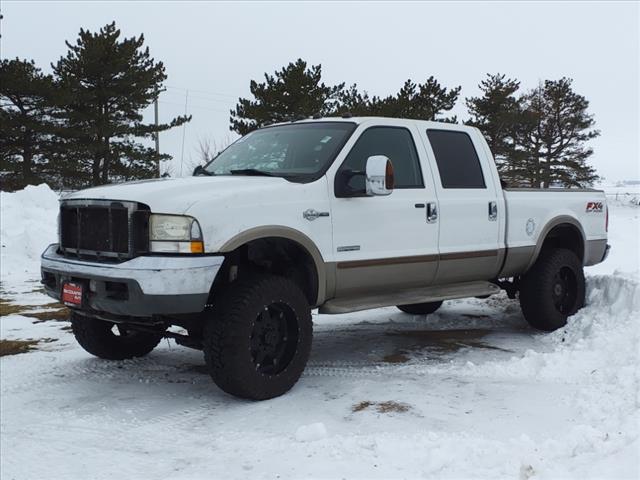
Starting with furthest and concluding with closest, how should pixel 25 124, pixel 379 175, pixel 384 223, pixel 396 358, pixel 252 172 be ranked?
pixel 25 124, pixel 396 358, pixel 384 223, pixel 252 172, pixel 379 175

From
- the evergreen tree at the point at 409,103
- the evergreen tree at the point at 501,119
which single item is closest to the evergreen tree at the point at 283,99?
the evergreen tree at the point at 409,103

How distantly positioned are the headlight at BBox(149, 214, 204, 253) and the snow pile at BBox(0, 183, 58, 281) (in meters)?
7.61

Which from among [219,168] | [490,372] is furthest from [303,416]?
[219,168]

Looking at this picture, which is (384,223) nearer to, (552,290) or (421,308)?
(552,290)

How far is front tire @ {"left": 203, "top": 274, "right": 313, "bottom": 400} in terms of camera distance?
4059mm

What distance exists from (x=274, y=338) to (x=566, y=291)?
373 cm

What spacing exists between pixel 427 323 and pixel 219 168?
10.5 ft

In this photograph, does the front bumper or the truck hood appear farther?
the truck hood

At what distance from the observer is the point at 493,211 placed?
5.95 m

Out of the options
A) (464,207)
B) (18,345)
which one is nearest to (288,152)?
(464,207)

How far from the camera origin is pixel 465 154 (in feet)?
19.6

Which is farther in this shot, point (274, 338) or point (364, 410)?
point (274, 338)

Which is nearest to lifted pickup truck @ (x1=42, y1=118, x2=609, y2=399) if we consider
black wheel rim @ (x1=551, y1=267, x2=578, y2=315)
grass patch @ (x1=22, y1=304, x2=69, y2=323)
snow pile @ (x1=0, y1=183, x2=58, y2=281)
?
black wheel rim @ (x1=551, y1=267, x2=578, y2=315)

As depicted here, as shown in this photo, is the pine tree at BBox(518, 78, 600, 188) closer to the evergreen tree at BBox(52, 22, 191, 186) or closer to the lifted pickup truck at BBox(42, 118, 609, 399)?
the evergreen tree at BBox(52, 22, 191, 186)
